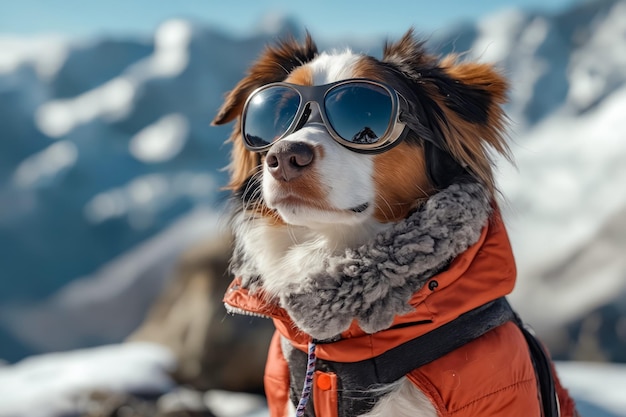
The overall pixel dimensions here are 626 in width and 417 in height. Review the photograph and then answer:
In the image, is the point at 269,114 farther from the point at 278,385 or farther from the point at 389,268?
the point at 278,385

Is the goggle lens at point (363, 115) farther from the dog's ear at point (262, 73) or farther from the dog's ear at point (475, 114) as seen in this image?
the dog's ear at point (262, 73)

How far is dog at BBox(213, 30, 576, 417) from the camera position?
119 cm

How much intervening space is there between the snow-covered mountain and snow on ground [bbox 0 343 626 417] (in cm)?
102

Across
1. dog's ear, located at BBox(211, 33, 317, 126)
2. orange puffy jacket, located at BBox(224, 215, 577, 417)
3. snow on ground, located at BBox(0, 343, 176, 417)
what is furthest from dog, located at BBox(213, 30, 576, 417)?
snow on ground, located at BBox(0, 343, 176, 417)

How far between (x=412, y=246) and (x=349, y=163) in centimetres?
23

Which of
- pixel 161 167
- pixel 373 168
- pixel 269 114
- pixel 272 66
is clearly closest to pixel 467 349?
pixel 373 168

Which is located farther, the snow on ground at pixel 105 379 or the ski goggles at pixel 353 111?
the snow on ground at pixel 105 379

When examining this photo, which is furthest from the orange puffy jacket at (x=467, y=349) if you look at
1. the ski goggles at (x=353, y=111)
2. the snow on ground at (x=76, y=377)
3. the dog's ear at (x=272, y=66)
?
the snow on ground at (x=76, y=377)

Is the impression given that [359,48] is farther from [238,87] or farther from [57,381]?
[57,381]

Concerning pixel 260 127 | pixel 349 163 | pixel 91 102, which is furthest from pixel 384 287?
pixel 91 102

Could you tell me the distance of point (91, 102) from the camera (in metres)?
8.71

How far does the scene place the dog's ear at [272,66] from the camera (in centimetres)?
159

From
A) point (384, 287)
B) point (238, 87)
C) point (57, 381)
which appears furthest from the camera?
point (57, 381)

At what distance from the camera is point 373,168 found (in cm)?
131
